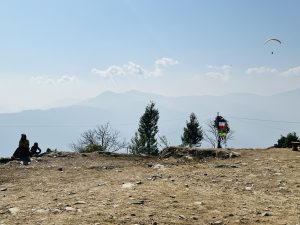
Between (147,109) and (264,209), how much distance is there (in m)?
83.8

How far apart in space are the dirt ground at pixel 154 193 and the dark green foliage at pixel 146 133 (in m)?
74.2

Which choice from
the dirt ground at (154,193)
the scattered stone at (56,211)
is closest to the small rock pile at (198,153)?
the dirt ground at (154,193)

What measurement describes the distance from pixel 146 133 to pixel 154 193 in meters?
82.0

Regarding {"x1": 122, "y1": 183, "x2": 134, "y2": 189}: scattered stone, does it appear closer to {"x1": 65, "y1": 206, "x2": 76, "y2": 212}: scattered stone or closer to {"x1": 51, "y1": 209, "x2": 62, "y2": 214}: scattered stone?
{"x1": 65, "y1": 206, "x2": 76, "y2": 212}: scattered stone

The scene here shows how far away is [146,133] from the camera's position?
9250 cm

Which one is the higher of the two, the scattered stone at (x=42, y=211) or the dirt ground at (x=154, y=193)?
the dirt ground at (x=154, y=193)

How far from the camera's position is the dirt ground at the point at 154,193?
843 cm

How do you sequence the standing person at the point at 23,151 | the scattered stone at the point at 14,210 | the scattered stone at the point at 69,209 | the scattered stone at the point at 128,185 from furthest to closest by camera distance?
the standing person at the point at 23,151
the scattered stone at the point at 128,185
the scattered stone at the point at 14,210
the scattered stone at the point at 69,209

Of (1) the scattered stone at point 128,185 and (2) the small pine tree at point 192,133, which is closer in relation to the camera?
(1) the scattered stone at point 128,185

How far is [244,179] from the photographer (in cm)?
1279

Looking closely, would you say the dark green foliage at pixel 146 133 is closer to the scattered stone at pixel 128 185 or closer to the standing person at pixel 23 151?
the standing person at pixel 23 151

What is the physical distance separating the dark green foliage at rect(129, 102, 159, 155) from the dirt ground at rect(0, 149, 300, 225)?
2921 inches

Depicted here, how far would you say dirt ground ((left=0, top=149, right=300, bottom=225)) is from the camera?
27.7ft

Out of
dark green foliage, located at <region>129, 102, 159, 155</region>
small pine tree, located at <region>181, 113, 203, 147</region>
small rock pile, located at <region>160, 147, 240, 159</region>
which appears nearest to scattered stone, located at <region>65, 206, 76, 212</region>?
small rock pile, located at <region>160, 147, 240, 159</region>
